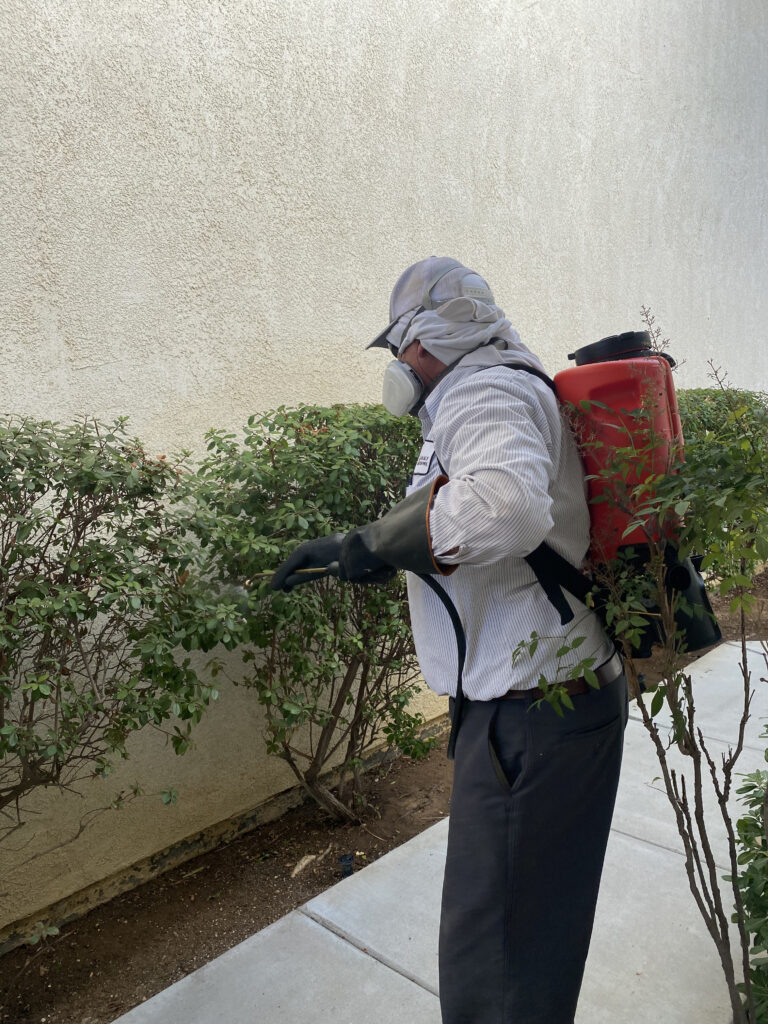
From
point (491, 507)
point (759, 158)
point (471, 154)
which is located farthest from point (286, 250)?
point (759, 158)

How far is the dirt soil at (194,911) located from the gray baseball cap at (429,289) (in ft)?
4.20

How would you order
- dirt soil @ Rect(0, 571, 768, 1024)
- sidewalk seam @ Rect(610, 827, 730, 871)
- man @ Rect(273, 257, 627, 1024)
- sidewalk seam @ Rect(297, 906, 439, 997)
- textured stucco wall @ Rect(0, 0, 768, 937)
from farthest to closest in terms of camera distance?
sidewalk seam @ Rect(610, 827, 730, 871) → textured stucco wall @ Rect(0, 0, 768, 937) → dirt soil @ Rect(0, 571, 768, 1024) → sidewalk seam @ Rect(297, 906, 439, 997) → man @ Rect(273, 257, 627, 1024)

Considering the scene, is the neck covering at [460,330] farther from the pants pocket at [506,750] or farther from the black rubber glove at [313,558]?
the pants pocket at [506,750]

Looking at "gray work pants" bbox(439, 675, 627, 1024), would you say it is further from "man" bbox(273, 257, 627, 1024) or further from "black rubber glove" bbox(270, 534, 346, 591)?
"black rubber glove" bbox(270, 534, 346, 591)

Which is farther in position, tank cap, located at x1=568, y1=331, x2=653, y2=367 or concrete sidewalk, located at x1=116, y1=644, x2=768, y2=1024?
concrete sidewalk, located at x1=116, y1=644, x2=768, y2=1024

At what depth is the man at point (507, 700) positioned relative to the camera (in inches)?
65.3


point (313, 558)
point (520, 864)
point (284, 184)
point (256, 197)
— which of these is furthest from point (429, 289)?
point (284, 184)

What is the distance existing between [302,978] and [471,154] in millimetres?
4236

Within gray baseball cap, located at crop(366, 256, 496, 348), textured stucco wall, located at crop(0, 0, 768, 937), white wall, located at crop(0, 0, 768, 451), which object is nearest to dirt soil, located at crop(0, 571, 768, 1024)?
textured stucco wall, located at crop(0, 0, 768, 937)

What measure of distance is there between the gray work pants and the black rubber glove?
59 cm

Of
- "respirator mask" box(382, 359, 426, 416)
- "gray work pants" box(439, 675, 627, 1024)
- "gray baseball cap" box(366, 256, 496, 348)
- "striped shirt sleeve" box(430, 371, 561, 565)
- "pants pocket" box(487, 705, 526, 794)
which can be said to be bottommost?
"gray work pants" box(439, 675, 627, 1024)

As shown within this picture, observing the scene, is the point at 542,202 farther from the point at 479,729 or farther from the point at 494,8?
the point at 479,729

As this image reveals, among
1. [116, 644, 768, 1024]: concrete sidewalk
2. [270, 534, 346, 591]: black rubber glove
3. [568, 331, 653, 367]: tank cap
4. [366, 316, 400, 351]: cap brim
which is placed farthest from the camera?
[116, 644, 768, 1024]: concrete sidewalk

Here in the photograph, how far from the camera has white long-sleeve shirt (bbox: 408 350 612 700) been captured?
1.56 meters
